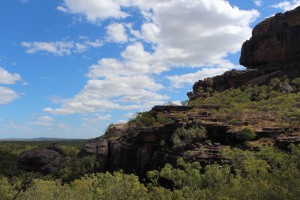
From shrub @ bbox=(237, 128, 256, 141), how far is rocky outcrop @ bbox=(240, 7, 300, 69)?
63487 millimetres

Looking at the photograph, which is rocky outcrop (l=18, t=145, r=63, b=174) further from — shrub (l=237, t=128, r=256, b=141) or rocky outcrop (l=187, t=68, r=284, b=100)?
shrub (l=237, t=128, r=256, b=141)

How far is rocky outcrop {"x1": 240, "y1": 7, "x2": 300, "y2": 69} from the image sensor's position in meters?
111

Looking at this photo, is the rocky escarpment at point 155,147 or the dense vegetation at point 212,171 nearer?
the dense vegetation at point 212,171

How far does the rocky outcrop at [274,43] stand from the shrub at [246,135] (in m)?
63.5

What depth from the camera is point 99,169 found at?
3073 inches

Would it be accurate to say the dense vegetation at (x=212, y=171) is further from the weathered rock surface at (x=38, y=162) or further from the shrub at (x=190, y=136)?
the weathered rock surface at (x=38, y=162)

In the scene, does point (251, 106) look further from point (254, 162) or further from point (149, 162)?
point (254, 162)

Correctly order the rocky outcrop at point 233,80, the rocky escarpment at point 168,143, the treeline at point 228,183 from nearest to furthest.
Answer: the treeline at point 228,183 → the rocky escarpment at point 168,143 → the rocky outcrop at point 233,80

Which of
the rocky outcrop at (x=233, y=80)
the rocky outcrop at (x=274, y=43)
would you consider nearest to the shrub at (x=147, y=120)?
the rocky outcrop at (x=233, y=80)

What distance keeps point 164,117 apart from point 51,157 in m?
34.5

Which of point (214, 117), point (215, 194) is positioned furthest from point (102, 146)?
point (215, 194)

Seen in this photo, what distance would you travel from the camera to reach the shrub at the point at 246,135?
51.2 m

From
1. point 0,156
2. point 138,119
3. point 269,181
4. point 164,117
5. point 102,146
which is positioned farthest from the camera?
point 0,156

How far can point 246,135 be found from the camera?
168 ft
